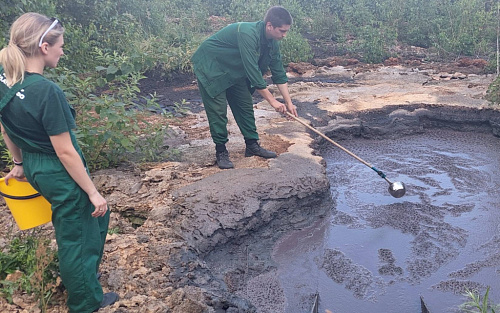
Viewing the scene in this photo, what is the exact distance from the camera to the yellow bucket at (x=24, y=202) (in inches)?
93.0

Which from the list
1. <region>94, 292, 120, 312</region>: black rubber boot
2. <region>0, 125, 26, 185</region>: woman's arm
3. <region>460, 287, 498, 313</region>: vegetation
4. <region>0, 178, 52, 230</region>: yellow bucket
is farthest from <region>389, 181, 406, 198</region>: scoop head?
<region>0, 125, 26, 185</region>: woman's arm

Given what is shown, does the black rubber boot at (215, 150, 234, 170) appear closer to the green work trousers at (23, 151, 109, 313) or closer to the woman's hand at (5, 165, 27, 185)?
the green work trousers at (23, 151, 109, 313)

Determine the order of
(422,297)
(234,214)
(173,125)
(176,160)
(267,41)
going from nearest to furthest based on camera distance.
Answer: (422,297) → (234,214) → (267,41) → (176,160) → (173,125)

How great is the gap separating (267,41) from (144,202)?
1891 millimetres

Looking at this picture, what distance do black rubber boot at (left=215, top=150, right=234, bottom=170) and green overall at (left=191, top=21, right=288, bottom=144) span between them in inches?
4.9

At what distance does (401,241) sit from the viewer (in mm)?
4008

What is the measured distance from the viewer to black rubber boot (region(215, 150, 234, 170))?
4613mm

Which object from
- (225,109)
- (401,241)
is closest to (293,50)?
(225,109)

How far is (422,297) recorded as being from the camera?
10.7ft

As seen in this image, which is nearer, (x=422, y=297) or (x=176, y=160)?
(x=422, y=297)

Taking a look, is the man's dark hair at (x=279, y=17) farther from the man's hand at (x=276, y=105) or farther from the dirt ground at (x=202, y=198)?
the dirt ground at (x=202, y=198)

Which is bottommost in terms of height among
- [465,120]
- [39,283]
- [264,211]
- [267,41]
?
[465,120]

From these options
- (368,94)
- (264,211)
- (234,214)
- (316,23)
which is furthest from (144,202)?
(316,23)

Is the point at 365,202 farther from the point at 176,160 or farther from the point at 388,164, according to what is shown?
the point at 176,160
